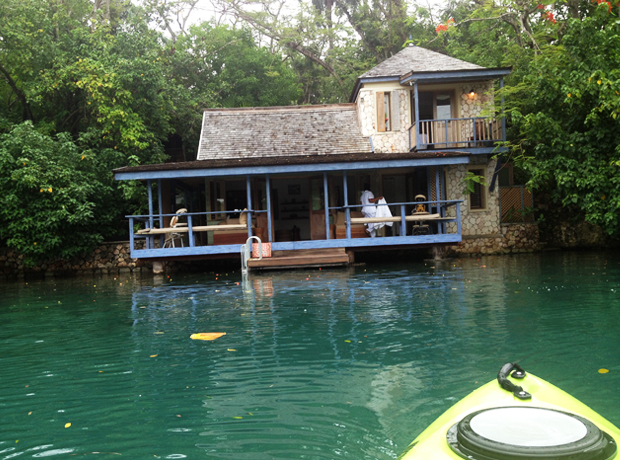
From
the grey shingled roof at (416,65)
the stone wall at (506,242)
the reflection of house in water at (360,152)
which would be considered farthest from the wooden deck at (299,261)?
the grey shingled roof at (416,65)

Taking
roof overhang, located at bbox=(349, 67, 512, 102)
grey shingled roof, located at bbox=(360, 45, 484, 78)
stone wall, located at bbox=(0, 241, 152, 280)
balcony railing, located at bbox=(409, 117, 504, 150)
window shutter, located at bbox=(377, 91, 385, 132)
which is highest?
grey shingled roof, located at bbox=(360, 45, 484, 78)

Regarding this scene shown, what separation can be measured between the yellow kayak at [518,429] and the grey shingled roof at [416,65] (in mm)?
16660

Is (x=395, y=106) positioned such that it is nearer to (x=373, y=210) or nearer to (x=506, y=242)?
(x=373, y=210)

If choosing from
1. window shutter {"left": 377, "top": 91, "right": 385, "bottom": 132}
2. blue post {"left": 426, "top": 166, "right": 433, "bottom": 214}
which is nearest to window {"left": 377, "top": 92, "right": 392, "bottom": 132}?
window shutter {"left": 377, "top": 91, "right": 385, "bottom": 132}

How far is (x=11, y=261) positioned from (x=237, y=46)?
1480 centimetres

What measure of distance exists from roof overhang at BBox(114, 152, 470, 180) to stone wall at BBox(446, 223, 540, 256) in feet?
13.3

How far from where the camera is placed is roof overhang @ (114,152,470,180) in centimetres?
1527

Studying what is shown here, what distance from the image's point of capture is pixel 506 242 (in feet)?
61.8

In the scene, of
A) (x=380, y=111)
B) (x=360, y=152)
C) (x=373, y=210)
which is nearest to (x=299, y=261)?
(x=373, y=210)

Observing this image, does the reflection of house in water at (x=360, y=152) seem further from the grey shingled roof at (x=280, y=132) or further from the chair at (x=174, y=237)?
the chair at (x=174, y=237)

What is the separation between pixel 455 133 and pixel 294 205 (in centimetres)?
625

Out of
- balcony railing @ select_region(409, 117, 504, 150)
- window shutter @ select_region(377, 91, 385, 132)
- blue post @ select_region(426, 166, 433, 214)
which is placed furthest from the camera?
window shutter @ select_region(377, 91, 385, 132)

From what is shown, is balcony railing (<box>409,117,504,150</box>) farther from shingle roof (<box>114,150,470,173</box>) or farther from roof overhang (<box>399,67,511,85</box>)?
shingle roof (<box>114,150,470,173</box>)

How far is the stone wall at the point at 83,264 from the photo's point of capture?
18.7 metres
